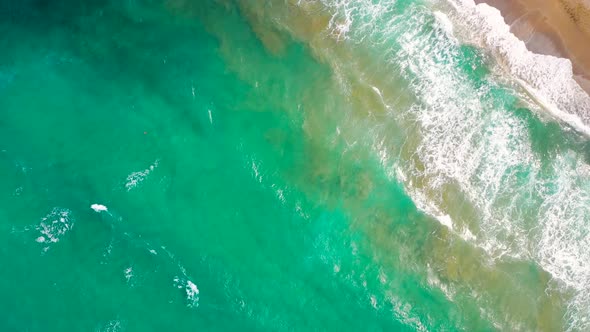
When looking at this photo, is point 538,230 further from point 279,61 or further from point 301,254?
point 279,61

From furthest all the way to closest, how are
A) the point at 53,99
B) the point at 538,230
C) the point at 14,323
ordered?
the point at 538,230
the point at 53,99
the point at 14,323

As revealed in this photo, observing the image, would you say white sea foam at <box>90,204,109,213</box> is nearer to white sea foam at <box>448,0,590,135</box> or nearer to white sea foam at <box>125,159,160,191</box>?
white sea foam at <box>125,159,160,191</box>

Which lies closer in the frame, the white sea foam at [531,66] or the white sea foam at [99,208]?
the white sea foam at [99,208]

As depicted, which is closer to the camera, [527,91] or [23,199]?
[23,199]

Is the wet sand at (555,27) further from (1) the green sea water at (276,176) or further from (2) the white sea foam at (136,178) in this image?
(2) the white sea foam at (136,178)

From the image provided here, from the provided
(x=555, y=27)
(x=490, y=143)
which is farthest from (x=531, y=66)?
(x=490, y=143)

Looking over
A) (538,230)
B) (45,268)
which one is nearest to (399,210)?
(538,230)

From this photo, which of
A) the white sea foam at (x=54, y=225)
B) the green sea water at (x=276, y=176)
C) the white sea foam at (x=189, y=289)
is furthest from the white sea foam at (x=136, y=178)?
the white sea foam at (x=189, y=289)
